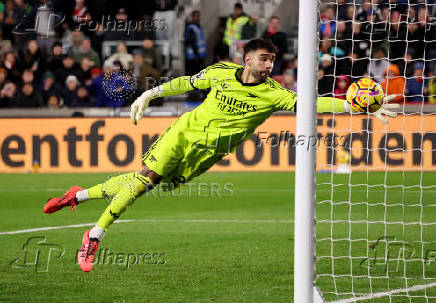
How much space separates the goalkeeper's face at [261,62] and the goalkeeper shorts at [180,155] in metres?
0.70

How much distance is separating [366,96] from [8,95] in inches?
496

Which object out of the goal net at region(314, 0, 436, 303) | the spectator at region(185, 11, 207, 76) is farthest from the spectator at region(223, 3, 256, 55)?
the goal net at region(314, 0, 436, 303)

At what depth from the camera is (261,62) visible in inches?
239

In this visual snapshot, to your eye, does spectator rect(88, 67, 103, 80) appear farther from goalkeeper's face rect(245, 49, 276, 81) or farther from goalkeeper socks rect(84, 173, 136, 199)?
goalkeeper's face rect(245, 49, 276, 81)

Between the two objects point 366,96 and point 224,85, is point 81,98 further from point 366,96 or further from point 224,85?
point 366,96

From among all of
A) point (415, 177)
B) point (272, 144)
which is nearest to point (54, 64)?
point (272, 144)

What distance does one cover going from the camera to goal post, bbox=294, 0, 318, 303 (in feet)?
15.1

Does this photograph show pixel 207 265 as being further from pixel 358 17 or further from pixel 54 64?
pixel 54 64

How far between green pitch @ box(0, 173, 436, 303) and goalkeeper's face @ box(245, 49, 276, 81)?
105 cm

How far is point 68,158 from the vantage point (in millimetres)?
14492

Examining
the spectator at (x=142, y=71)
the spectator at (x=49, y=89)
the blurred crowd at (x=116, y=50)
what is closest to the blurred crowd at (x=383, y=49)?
the blurred crowd at (x=116, y=50)

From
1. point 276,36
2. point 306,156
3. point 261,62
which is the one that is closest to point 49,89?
point 276,36

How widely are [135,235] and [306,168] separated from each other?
4.23 meters

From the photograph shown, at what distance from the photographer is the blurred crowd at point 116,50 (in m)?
15.3
